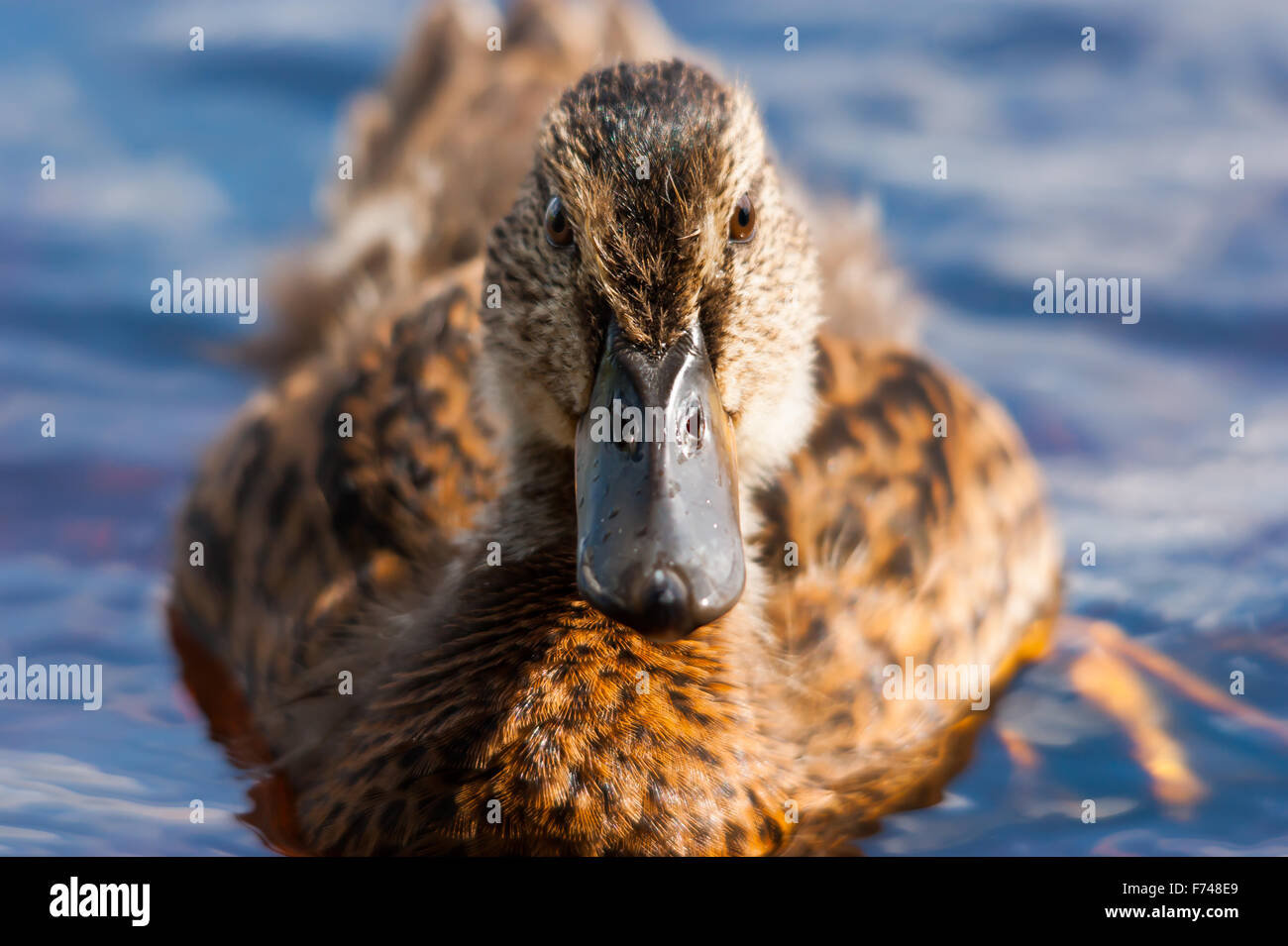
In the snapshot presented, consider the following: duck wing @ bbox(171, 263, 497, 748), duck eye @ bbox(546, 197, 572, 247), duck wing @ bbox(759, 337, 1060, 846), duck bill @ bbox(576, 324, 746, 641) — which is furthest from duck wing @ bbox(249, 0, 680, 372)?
duck bill @ bbox(576, 324, 746, 641)

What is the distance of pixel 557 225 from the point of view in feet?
12.2

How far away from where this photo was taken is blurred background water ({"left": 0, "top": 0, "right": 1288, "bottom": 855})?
4598 mm

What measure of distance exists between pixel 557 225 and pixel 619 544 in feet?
2.77

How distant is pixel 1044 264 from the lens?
7.36 m

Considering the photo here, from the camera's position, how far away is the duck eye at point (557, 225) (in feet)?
12.2

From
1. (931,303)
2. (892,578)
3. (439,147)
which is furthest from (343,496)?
(931,303)

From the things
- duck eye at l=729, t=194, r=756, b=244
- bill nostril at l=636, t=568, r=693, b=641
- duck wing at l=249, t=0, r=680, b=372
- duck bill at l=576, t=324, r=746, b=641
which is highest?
duck wing at l=249, t=0, r=680, b=372

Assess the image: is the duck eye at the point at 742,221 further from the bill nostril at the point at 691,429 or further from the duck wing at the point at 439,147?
the duck wing at the point at 439,147

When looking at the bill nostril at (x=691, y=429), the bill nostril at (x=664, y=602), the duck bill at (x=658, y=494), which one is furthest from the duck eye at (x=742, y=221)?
the bill nostril at (x=664, y=602)

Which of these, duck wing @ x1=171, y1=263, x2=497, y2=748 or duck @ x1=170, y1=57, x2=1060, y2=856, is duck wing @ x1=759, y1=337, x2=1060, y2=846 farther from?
duck wing @ x1=171, y1=263, x2=497, y2=748

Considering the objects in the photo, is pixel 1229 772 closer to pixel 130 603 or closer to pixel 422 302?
pixel 422 302
